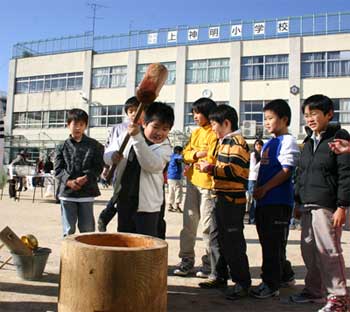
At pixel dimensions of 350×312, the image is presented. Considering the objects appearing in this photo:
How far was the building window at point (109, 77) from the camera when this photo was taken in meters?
32.4

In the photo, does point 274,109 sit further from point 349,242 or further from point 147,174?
point 349,242

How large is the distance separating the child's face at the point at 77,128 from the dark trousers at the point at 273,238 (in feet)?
6.63

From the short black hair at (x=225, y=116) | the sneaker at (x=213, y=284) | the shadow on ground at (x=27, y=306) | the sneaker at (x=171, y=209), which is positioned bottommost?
the shadow on ground at (x=27, y=306)

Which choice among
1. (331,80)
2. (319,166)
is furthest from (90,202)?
(331,80)

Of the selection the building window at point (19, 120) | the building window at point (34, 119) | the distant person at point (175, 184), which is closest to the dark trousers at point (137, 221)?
the distant person at point (175, 184)

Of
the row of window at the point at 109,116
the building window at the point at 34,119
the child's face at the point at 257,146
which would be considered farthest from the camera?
the building window at the point at 34,119

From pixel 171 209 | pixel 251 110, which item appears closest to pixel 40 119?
pixel 251 110

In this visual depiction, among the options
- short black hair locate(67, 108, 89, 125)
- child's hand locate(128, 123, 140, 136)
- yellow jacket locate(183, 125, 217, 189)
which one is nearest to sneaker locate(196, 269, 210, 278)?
yellow jacket locate(183, 125, 217, 189)

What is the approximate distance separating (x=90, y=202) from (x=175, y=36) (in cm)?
2813

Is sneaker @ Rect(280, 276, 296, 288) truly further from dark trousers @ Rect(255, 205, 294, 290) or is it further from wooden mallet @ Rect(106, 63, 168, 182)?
wooden mallet @ Rect(106, 63, 168, 182)

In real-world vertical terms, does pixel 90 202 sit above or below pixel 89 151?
below

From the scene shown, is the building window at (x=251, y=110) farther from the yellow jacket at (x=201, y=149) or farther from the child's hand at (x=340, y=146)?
the child's hand at (x=340, y=146)

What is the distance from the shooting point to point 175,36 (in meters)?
31.0

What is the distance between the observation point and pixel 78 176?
443 centimetres
